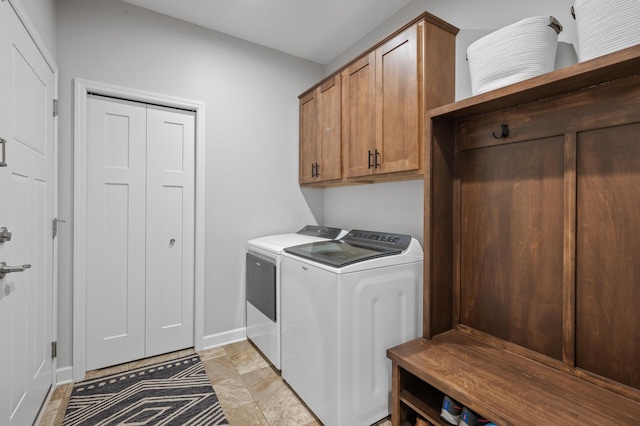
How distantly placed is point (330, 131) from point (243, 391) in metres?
2.04

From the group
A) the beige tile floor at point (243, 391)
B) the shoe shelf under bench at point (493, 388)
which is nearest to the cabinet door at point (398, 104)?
the shoe shelf under bench at point (493, 388)

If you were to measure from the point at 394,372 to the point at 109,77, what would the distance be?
2705 mm

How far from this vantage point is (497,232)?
1489 millimetres

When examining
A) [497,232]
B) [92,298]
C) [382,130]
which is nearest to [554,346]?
[497,232]

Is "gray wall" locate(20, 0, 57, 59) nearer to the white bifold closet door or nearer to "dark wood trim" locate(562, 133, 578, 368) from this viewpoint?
the white bifold closet door

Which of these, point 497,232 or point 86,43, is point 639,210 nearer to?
point 497,232

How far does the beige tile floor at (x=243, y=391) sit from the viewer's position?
169cm

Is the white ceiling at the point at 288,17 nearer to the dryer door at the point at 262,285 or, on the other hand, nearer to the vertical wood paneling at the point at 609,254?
the vertical wood paneling at the point at 609,254

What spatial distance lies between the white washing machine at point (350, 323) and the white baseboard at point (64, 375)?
60.8 inches

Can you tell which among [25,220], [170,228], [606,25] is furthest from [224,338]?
[606,25]

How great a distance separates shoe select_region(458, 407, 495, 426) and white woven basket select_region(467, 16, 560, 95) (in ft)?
4.63

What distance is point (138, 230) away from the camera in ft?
7.54

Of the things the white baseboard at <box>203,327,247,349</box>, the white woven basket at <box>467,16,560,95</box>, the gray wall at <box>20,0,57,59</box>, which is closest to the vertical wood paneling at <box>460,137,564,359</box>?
the white woven basket at <box>467,16,560,95</box>

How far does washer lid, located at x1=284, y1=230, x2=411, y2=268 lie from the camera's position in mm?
1663
